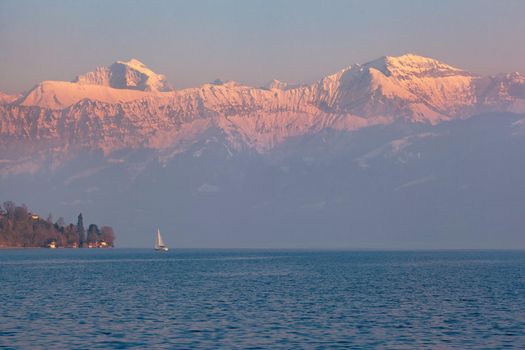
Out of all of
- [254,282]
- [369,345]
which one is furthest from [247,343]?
[254,282]

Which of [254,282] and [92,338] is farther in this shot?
[254,282]

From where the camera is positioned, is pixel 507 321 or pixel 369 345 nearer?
pixel 369 345

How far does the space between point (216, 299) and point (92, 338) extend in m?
38.5

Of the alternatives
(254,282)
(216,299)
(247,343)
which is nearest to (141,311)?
(216,299)

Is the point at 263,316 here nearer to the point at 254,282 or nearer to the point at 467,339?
the point at 467,339

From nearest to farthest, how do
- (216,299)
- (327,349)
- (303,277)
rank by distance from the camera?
(327,349), (216,299), (303,277)

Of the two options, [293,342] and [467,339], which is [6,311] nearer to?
[293,342]

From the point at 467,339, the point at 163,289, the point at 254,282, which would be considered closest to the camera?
the point at 467,339

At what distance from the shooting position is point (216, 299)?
118 m

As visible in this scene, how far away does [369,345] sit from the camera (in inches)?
3022

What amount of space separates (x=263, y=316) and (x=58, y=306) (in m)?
22.9

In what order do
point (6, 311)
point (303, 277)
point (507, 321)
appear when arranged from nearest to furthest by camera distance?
point (507, 321) < point (6, 311) < point (303, 277)

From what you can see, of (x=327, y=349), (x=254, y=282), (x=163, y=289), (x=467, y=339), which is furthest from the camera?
(x=254, y=282)

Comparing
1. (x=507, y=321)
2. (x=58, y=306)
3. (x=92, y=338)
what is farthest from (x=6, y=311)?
(x=507, y=321)
